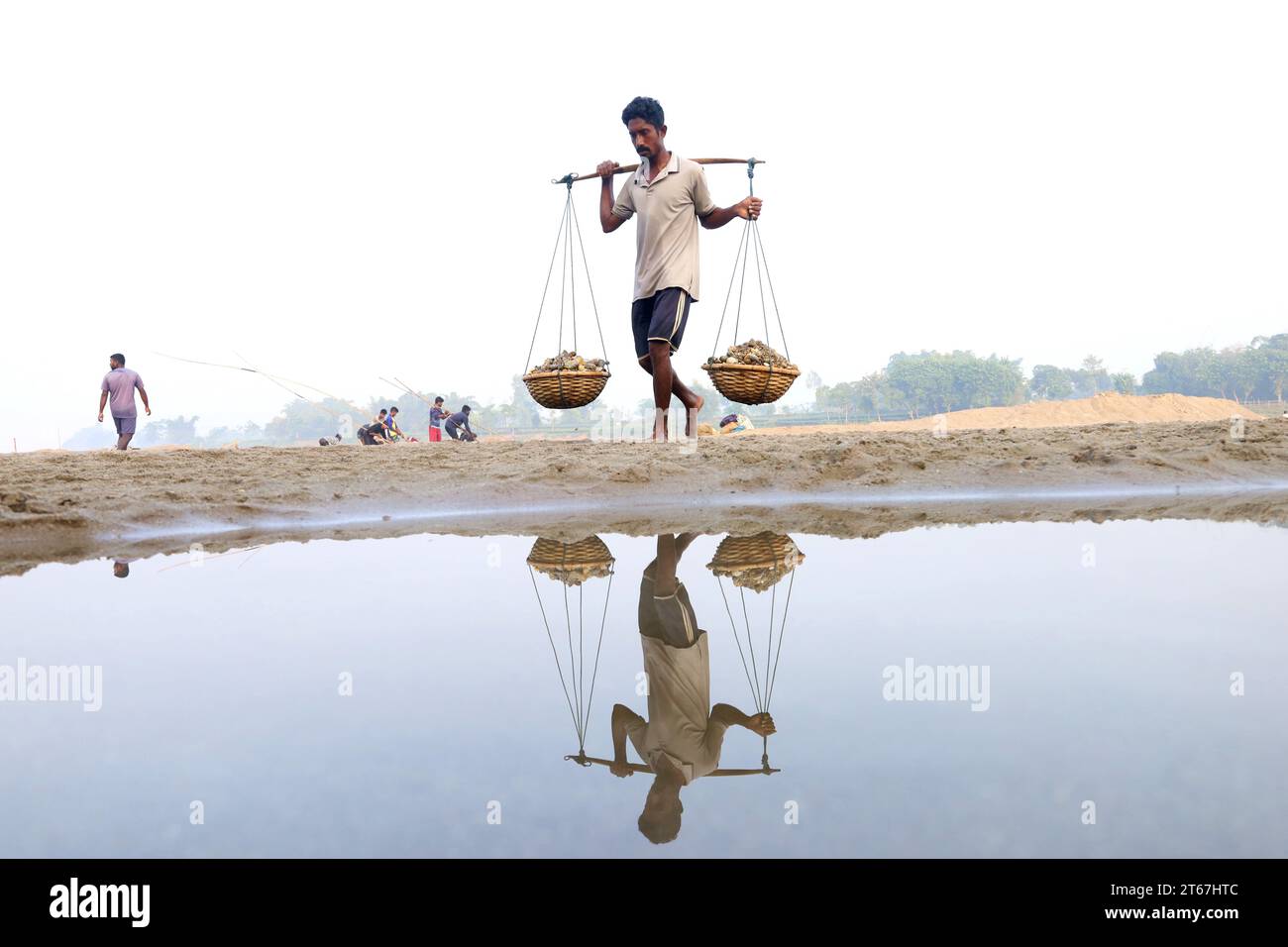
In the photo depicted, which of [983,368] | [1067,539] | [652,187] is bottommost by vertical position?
[1067,539]

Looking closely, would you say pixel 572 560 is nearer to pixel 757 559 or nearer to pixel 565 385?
pixel 757 559

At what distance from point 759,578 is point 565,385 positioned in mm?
4355

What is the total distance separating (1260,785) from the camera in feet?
4.55

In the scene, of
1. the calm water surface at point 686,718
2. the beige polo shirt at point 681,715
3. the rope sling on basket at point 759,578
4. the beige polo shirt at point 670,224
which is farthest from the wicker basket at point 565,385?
the beige polo shirt at point 681,715

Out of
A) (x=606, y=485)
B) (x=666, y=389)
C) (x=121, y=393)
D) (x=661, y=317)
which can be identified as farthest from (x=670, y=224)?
(x=121, y=393)

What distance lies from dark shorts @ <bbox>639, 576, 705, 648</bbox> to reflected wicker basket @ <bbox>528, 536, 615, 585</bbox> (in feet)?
1.34

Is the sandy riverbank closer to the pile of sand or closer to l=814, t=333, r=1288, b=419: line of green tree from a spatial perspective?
the pile of sand

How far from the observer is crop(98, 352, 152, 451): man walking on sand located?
39.1ft

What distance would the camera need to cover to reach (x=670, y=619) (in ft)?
8.51

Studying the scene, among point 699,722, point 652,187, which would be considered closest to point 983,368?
point 652,187

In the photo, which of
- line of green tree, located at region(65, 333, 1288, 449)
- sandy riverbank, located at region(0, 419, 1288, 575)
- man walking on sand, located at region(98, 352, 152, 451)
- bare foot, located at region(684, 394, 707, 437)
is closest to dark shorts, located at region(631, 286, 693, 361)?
A: bare foot, located at region(684, 394, 707, 437)

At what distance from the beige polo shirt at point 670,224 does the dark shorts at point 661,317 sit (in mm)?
62
